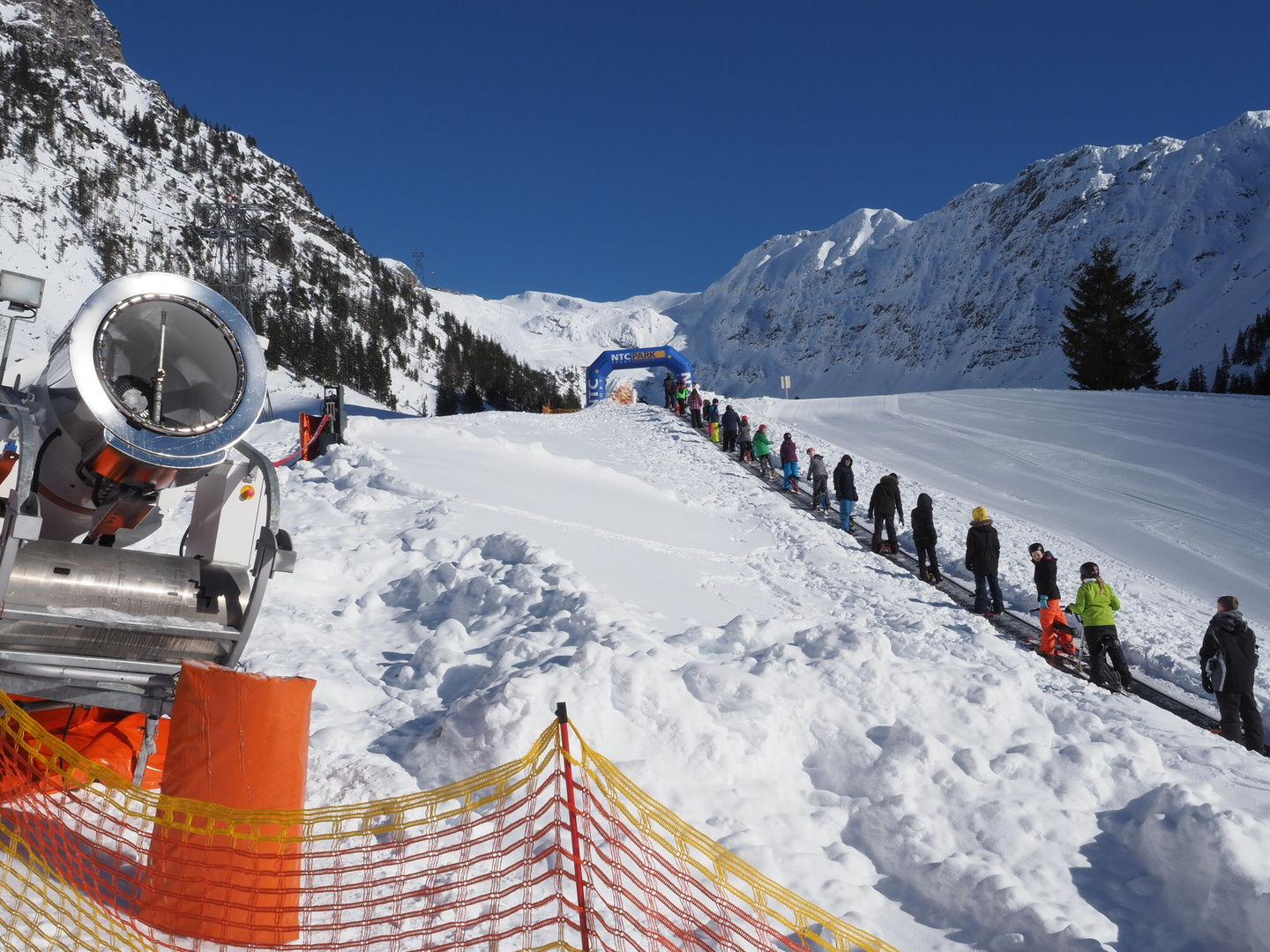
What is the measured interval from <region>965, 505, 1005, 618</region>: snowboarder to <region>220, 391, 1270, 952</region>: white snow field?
1.48ft

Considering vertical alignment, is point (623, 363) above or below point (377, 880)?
above

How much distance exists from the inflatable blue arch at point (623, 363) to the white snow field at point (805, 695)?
1075 inches

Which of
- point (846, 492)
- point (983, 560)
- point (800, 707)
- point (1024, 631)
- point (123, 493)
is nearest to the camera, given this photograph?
point (123, 493)

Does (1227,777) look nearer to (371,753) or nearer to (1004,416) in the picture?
(371,753)

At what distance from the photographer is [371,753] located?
5.12 metres

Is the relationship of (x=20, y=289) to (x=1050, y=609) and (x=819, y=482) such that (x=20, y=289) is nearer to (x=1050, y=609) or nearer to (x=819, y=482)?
(x=1050, y=609)

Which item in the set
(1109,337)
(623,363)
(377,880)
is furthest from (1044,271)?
(377,880)

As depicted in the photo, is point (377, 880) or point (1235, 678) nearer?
point (377, 880)

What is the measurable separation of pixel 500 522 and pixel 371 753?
600 centimetres

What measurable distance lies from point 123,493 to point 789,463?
1475cm

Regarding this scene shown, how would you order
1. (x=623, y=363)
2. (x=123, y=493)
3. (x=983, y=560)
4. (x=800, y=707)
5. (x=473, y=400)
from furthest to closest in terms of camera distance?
1. (x=473, y=400)
2. (x=623, y=363)
3. (x=983, y=560)
4. (x=800, y=707)
5. (x=123, y=493)

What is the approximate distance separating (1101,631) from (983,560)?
6.74ft

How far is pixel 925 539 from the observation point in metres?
11.6

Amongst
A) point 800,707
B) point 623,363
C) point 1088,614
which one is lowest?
point 800,707
